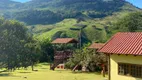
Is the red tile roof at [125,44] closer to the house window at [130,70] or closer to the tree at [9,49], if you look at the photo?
the house window at [130,70]

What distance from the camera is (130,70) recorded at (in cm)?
2538

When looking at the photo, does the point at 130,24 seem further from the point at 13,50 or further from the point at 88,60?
the point at 13,50

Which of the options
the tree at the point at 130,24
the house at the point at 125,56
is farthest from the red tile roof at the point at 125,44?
the tree at the point at 130,24

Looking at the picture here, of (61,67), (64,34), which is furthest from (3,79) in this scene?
(64,34)

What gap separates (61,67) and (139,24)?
4073cm

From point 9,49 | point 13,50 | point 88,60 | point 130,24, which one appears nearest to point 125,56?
point 88,60

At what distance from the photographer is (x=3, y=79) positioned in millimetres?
33938

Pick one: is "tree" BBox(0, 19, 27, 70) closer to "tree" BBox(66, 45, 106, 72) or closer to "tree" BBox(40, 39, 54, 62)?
"tree" BBox(66, 45, 106, 72)

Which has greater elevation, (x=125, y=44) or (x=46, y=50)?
(x=125, y=44)

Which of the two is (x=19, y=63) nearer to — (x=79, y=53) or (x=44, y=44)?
(x=79, y=53)

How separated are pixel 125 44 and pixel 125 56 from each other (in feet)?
3.95

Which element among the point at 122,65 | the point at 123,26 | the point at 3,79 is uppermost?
the point at 123,26

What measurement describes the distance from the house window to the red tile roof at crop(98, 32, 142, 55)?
147 centimetres

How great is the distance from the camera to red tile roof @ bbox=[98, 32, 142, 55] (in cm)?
2466
